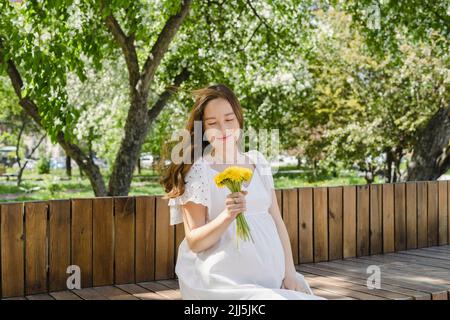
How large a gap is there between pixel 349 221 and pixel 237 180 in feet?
9.10

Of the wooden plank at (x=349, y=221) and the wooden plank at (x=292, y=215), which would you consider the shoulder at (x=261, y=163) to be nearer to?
the wooden plank at (x=292, y=215)

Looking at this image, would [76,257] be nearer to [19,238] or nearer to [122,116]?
[19,238]

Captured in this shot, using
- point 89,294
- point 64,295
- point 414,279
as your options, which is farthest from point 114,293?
point 414,279

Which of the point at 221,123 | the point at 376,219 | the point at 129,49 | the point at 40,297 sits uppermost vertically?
the point at 129,49

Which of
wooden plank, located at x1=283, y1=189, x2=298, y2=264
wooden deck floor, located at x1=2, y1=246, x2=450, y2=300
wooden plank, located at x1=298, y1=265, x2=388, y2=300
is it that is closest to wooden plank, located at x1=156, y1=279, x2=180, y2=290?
wooden deck floor, located at x1=2, y1=246, x2=450, y2=300

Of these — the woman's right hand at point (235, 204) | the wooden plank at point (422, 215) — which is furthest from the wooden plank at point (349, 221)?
the woman's right hand at point (235, 204)

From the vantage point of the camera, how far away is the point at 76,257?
3.67 metres

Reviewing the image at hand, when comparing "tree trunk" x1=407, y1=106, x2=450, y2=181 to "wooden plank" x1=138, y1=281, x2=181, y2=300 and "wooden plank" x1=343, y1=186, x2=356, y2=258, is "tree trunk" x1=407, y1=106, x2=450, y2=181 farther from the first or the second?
"wooden plank" x1=138, y1=281, x2=181, y2=300

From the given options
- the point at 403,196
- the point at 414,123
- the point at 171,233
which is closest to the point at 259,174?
the point at 171,233

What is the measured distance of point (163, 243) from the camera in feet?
13.1

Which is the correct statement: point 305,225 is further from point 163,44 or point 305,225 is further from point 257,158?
point 163,44

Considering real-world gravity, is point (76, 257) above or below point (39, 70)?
below

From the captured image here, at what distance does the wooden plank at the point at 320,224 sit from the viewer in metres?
4.58
